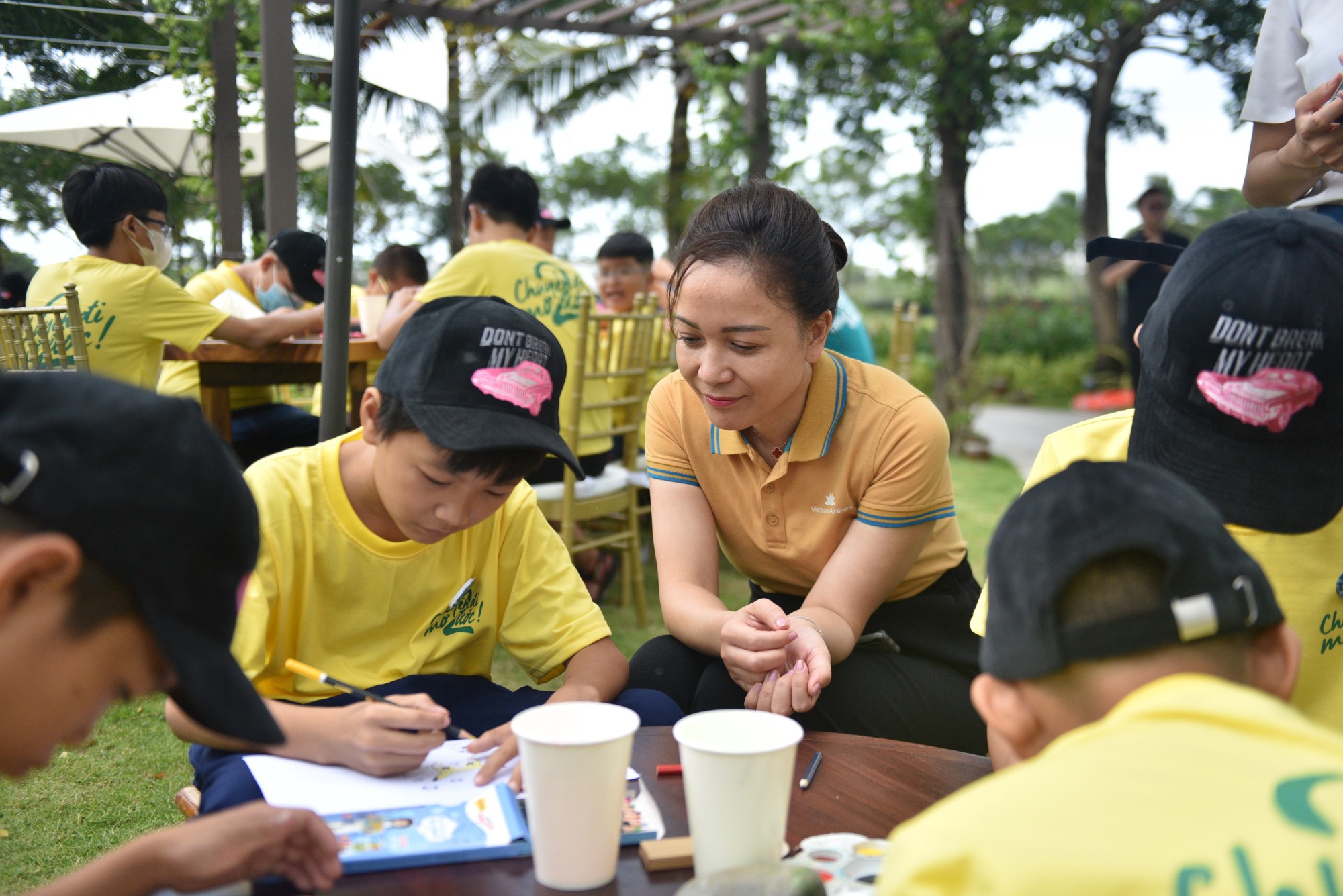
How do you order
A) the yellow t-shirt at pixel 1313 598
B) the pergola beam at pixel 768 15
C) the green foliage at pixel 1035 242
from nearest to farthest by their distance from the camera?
the yellow t-shirt at pixel 1313 598
the pergola beam at pixel 768 15
the green foliage at pixel 1035 242

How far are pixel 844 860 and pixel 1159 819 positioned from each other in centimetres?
43

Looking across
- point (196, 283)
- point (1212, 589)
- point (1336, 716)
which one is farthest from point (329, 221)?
point (196, 283)

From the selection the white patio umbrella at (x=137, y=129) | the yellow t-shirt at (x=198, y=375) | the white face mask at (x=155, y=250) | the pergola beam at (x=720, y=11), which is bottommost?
the yellow t-shirt at (x=198, y=375)

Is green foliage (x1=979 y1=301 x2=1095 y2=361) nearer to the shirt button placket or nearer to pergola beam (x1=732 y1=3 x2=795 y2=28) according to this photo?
pergola beam (x1=732 y1=3 x2=795 y2=28)

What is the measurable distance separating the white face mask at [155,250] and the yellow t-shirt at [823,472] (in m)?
2.41

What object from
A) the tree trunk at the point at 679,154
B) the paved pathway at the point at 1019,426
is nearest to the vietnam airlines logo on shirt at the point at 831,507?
the paved pathway at the point at 1019,426

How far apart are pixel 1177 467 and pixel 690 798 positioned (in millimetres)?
725

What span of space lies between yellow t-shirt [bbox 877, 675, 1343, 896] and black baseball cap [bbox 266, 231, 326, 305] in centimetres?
416

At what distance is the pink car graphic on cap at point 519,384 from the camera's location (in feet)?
4.86

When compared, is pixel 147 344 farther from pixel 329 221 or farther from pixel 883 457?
pixel 883 457


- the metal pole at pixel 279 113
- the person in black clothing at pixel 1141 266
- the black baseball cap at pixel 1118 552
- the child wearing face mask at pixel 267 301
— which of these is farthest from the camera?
the person in black clothing at pixel 1141 266

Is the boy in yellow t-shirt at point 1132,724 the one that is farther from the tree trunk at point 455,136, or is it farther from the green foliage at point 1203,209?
the green foliage at point 1203,209

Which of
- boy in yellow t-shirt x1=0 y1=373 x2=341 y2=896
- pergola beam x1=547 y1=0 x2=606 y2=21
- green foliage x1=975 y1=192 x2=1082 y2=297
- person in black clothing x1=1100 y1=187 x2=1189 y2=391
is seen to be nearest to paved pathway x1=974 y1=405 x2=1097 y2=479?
person in black clothing x1=1100 y1=187 x2=1189 y2=391

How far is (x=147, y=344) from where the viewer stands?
11.6ft
